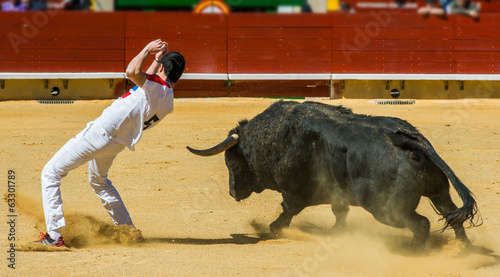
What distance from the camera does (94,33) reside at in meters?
10.8

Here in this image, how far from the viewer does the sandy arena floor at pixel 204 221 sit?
12.3 feet

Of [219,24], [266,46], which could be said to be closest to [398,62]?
[266,46]

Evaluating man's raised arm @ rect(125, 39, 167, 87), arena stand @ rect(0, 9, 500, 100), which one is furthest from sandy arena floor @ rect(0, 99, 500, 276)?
arena stand @ rect(0, 9, 500, 100)

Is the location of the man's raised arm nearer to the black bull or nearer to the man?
the man

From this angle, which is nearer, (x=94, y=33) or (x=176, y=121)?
(x=176, y=121)

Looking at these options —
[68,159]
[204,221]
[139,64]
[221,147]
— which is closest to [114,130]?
[68,159]

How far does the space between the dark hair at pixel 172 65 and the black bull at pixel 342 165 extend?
0.71 meters

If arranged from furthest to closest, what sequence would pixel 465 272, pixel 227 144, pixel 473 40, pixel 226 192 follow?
pixel 473 40
pixel 226 192
pixel 227 144
pixel 465 272

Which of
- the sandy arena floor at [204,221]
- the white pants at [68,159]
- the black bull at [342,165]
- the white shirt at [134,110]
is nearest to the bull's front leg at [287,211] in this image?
the black bull at [342,165]

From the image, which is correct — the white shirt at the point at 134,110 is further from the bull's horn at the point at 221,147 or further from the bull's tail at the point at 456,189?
the bull's tail at the point at 456,189

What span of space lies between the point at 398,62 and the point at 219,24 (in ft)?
9.84

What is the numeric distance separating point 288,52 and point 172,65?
7055 millimetres

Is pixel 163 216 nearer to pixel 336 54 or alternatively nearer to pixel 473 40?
pixel 336 54

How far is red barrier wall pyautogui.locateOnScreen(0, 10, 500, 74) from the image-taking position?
10742 millimetres
